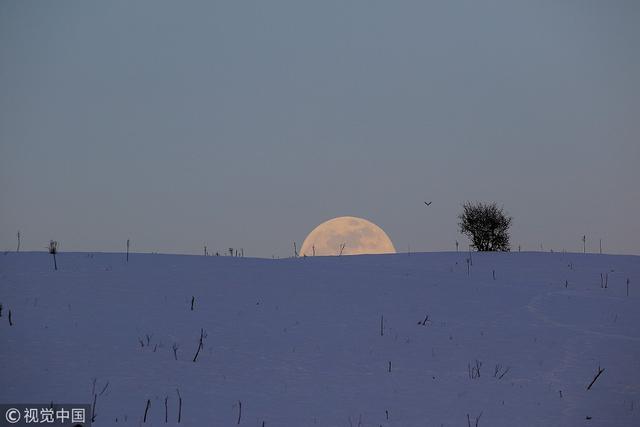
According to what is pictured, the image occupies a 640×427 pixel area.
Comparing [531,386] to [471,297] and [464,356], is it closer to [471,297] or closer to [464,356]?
[464,356]

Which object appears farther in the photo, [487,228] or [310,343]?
[487,228]

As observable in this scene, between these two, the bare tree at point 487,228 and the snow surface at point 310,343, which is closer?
the snow surface at point 310,343

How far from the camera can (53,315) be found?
7.25 meters

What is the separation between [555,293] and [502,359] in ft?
13.2

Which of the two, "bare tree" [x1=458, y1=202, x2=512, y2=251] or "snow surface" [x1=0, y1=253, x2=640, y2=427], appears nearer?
"snow surface" [x1=0, y1=253, x2=640, y2=427]

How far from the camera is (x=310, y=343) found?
7086 mm

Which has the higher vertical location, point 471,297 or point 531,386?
point 471,297

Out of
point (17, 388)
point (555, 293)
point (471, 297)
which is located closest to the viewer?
point (17, 388)

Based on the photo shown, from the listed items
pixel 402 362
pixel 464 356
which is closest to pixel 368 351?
pixel 402 362

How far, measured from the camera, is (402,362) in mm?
6660

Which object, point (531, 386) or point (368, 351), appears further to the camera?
point (368, 351)

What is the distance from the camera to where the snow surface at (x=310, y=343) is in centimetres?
530

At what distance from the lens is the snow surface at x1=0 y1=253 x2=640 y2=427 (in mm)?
5301

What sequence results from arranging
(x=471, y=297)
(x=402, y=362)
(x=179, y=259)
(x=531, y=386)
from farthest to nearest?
(x=179, y=259) < (x=471, y=297) < (x=402, y=362) < (x=531, y=386)
